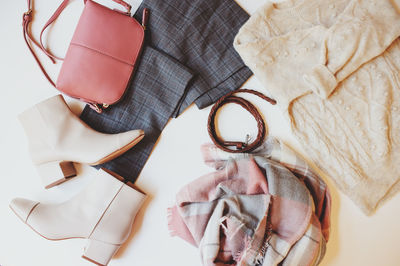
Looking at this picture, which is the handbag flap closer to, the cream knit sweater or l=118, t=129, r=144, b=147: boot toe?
l=118, t=129, r=144, b=147: boot toe

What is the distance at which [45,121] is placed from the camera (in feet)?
2.75

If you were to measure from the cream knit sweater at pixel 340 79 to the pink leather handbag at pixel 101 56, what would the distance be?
33 centimetres

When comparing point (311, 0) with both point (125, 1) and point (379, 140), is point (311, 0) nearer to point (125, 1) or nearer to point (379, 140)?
point (379, 140)

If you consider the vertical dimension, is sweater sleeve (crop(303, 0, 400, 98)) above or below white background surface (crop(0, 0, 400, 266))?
above

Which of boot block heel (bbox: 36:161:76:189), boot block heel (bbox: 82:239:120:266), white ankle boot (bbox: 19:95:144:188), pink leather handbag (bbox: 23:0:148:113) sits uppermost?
pink leather handbag (bbox: 23:0:148:113)

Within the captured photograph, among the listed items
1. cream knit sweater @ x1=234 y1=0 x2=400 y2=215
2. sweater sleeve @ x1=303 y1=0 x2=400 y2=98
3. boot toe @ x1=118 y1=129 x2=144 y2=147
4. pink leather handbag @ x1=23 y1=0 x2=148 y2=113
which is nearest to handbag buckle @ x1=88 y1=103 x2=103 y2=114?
pink leather handbag @ x1=23 y1=0 x2=148 y2=113

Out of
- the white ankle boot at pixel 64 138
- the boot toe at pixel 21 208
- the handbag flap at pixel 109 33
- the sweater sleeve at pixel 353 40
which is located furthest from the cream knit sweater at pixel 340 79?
the boot toe at pixel 21 208

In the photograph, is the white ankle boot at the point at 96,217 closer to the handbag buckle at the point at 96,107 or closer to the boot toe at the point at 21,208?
the boot toe at the point at 21,208

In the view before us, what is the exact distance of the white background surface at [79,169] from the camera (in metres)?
0.88

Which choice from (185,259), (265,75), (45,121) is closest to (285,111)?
(265,75)

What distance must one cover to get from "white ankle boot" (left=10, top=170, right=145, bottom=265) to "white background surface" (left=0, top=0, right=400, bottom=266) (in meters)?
0.06

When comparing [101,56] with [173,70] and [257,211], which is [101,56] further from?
[257,211]

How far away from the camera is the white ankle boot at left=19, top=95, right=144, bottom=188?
0.83 metres

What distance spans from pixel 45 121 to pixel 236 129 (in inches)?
21.7
